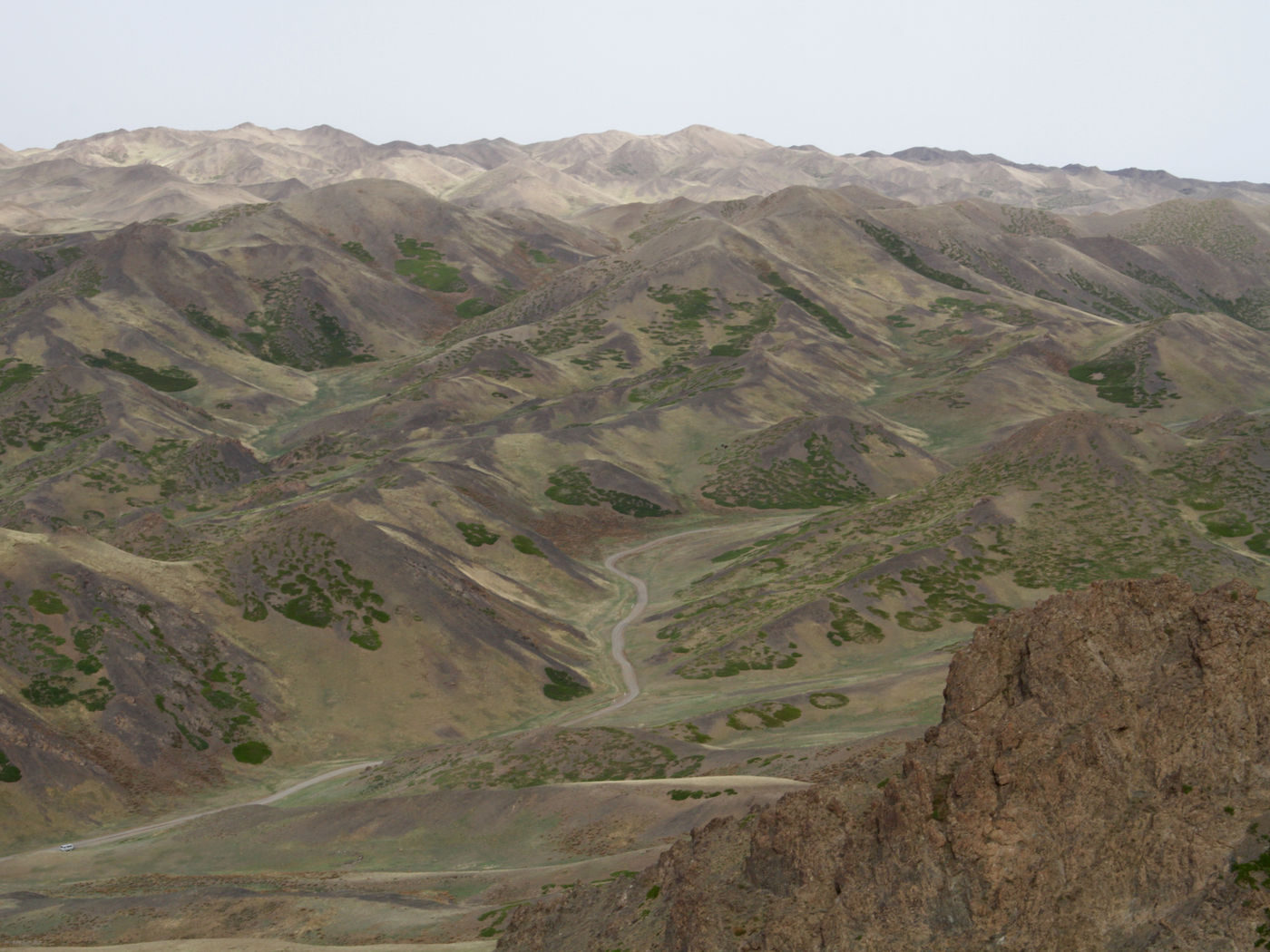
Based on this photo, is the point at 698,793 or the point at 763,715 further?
the point at 763,715

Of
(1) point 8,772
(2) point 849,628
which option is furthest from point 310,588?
(2) point 849,628

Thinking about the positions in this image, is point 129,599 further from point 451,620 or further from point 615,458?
point 615,458

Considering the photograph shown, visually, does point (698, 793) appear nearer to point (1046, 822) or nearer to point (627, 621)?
point (1046, 822)

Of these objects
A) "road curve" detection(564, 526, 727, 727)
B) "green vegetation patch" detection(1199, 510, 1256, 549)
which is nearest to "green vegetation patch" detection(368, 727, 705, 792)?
"road curve" detection(564, 526, 727, 727)

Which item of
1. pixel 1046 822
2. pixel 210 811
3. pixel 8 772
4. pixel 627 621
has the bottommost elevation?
pixel 210 811

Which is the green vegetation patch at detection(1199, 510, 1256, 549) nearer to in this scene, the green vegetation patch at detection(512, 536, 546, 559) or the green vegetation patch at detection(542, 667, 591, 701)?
the green vegetation patch at detection(542, 667, 591, 701)

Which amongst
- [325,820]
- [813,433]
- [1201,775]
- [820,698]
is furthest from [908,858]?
[813,433]
